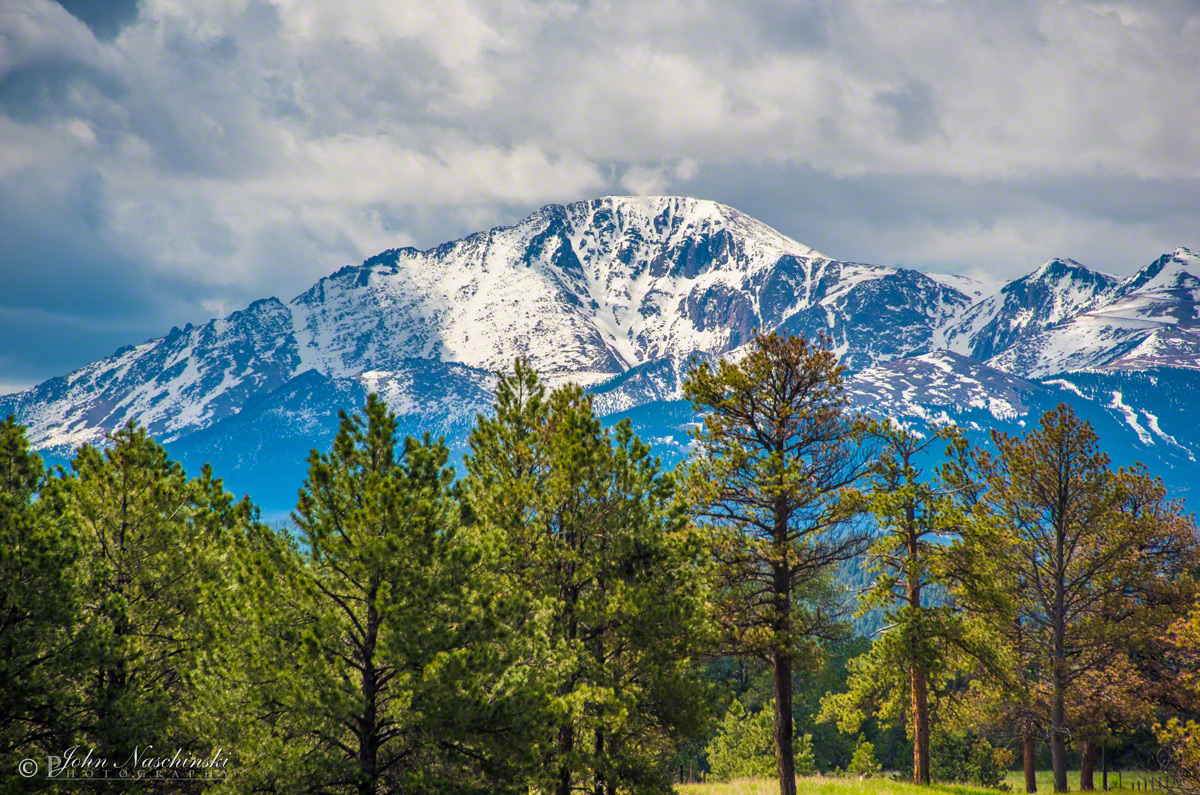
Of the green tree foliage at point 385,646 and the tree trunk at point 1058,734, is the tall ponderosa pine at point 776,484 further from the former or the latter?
the tree trunk at point 1058,734

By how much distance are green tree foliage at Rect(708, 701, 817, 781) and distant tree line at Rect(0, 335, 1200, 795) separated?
16.9 meters

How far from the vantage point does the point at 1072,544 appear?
20406 millimetres

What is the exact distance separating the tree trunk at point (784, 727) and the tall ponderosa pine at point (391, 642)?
21.5ft

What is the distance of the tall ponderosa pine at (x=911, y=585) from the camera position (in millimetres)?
17281

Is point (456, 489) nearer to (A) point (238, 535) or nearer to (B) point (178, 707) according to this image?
(A) point (238, 535)

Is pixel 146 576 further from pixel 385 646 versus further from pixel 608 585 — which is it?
pixel 608 585

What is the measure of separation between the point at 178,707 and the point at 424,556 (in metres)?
7.53

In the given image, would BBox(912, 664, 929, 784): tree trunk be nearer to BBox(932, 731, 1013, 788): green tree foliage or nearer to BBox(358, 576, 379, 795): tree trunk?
BBox(358, 576, 379, 795): tree trunk

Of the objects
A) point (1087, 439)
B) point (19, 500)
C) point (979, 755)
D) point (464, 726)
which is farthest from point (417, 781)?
point (979, 755)

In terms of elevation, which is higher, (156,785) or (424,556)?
(424,556)

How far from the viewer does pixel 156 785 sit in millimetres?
13578

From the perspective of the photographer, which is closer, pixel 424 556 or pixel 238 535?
pixel 424 556

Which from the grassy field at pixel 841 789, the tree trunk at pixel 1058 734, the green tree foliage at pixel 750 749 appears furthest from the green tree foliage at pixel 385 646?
the green tree foliage at pixel 750 749

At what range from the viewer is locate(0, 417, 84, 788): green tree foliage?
36.5ft
